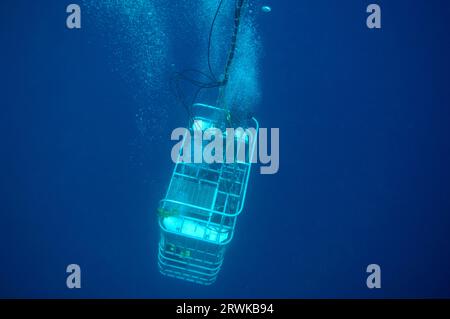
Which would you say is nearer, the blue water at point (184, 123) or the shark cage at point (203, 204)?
the shark cage at point (203, 204)

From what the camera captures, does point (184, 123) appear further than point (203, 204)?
Yes

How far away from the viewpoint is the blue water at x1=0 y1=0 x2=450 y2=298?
9.37ft

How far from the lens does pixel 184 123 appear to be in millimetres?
2885

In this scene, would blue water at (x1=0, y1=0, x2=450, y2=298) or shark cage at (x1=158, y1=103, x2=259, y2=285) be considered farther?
blue water at (x1=0, y1=0, x2=450, y2=298)

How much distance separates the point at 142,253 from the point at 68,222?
65 cm

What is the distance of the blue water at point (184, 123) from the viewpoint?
286cm

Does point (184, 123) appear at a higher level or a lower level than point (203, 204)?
higher
